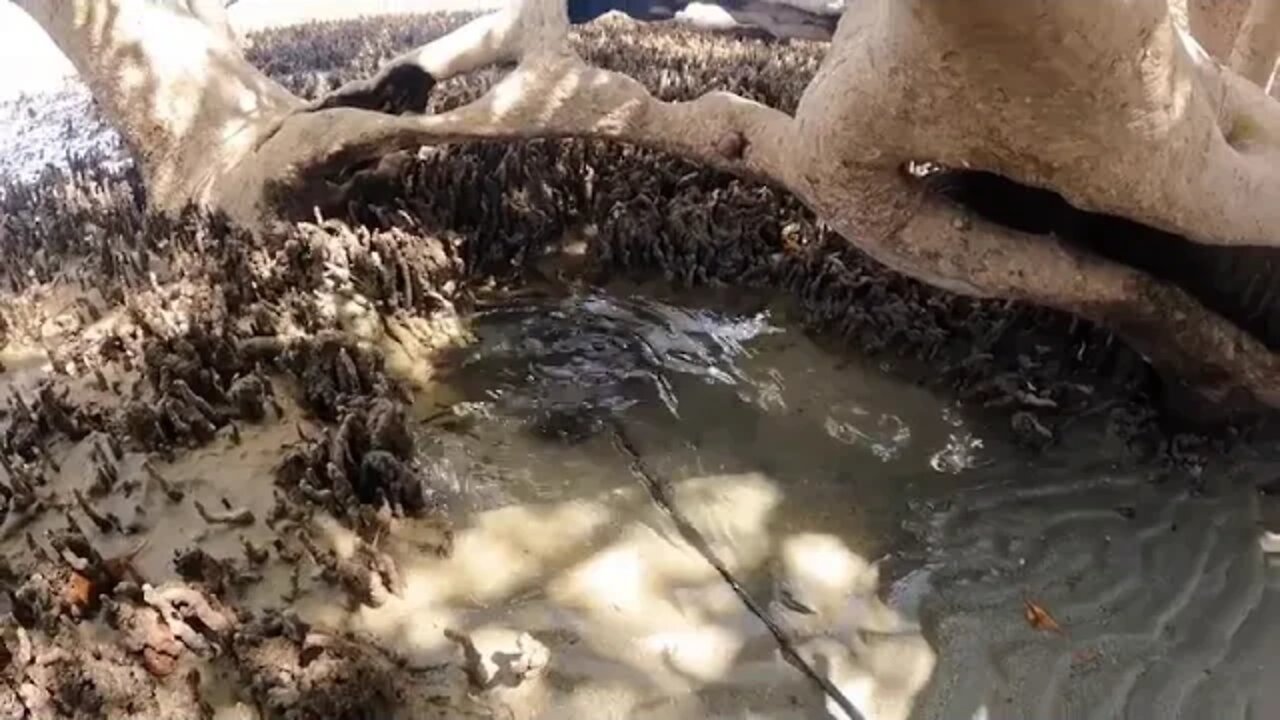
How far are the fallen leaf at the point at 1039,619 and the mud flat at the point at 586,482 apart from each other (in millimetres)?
14

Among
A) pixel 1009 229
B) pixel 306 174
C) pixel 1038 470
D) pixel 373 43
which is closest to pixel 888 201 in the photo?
pixel 1009 229

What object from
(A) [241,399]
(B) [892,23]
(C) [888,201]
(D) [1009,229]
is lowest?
(A) [241,399]

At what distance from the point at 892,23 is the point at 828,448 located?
2.01m

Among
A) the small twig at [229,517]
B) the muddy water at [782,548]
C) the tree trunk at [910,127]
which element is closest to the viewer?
the tree trunk at [910,127]

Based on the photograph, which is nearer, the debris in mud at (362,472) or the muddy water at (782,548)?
the muddy water at (782,548)

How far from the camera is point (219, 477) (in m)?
3.79

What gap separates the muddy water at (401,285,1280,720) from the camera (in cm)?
315

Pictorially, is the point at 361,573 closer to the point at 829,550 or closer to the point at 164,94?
the point at 829,550

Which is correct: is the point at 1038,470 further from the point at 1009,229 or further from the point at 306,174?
the point at 306,174

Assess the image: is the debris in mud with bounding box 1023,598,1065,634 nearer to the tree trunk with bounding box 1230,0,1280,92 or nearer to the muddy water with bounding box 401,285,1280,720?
the muddy water with bounding box 401,285,1280,720

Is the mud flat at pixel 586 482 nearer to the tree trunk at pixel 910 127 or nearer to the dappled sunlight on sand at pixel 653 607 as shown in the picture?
the dappled sunlight on sand at pixel 653 607

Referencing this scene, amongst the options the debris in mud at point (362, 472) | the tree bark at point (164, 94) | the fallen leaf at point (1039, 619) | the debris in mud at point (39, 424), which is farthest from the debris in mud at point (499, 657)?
the tree bark at point (164, 94)

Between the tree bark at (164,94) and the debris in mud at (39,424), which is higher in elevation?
the tree bark at (164,94)

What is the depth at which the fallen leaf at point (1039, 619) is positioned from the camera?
3.36 m
